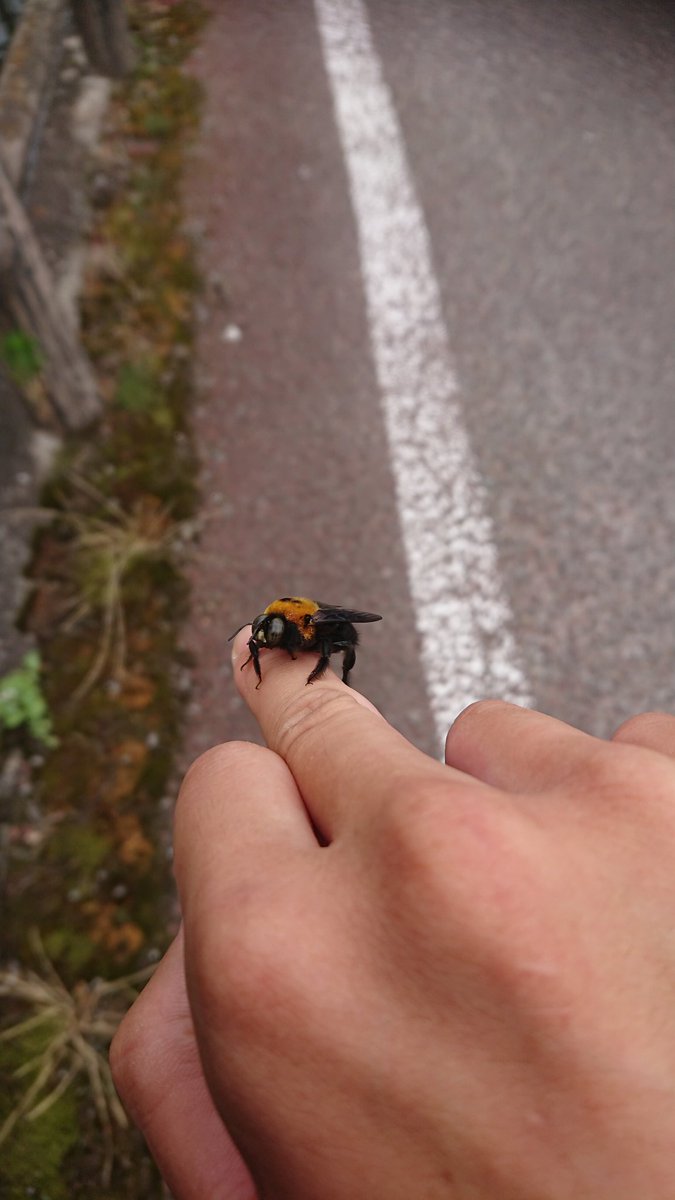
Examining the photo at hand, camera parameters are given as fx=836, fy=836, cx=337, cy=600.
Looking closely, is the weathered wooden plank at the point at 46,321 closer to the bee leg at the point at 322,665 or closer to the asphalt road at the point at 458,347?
the asphalt road at the point at 458,347

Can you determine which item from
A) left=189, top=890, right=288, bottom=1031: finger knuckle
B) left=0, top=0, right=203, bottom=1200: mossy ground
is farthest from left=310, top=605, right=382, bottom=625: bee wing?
left=0, top=0, right=203, bottom=1200: mossy ground

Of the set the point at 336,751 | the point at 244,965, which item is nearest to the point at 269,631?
the point at 336,751

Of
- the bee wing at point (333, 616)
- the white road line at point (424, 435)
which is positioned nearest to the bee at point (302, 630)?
the bee wing at point (333, 616)

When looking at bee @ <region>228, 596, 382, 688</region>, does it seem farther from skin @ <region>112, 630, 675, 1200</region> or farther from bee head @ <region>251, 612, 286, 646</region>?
skin @ <region>112, 630, 675, 1200</region>

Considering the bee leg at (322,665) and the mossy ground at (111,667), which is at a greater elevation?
the bee leg at (322,665)

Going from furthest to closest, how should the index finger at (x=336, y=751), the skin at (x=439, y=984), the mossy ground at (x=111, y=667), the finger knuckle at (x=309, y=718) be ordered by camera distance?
the mossy ground at (x=111, y=667) < the finger knuckle at (x=309, y=718) < the index finger at (x=336, y=751) < the skin at (x=439, y=984)

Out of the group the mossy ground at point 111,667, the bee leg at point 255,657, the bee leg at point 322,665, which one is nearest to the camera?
the bee leg at point 322,665

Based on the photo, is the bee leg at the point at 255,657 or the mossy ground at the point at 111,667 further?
the mossy ground at the point at 111,667

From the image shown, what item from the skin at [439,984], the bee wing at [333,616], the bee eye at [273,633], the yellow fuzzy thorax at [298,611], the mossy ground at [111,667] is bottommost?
the mossy ground at [111,667]
